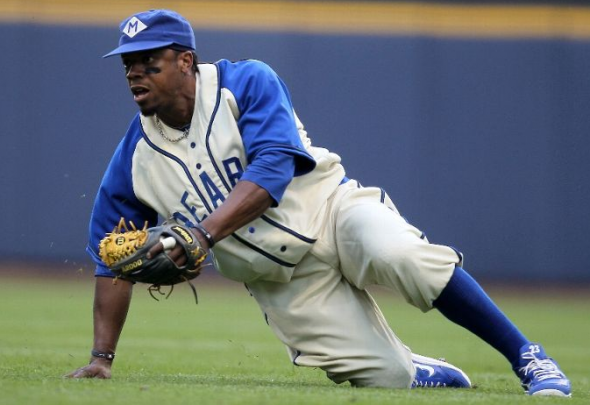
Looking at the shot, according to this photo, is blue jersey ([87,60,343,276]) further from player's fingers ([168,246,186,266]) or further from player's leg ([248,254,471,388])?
player's fingers ([168,246,186,266])

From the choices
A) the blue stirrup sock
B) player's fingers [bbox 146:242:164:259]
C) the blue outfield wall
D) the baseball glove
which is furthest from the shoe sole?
the blue outfield wall

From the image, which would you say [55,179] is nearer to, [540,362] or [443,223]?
[443,223]

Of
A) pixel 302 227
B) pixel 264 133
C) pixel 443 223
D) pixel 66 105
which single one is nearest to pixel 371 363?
pixel 302 227

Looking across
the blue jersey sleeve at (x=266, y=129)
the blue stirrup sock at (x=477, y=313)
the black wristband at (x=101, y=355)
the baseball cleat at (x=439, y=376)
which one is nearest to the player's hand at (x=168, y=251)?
the blue jersey sleeve at (x=266, y=129)

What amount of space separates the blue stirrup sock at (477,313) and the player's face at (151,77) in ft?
3.75

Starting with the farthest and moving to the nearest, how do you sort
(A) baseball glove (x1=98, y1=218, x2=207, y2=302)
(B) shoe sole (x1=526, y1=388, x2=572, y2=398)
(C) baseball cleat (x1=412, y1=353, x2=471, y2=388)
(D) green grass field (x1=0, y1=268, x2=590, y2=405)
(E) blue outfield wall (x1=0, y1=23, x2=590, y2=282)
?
Answer: (E) blue outfield wall (x1=0, y1=23, x2=590, y2=282)
(C) baseball cleat (x1=412, y1=353, x2=471, y2=388)
(B) shoe sole (x1=526, y1=388, x2=572, y2=398)
(A) baseball glove (x1=98, y1=218, x2=207, y2=302)
(D) green grass field (x1=0, y1=268, x2=590, y2=405)

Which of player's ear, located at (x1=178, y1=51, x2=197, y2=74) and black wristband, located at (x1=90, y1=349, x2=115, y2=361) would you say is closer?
player's ear, located at (x1=178, y1=51, x2=197, y2=74)

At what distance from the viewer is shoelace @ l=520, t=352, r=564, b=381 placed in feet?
12.0

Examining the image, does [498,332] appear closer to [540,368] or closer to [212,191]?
[540,368]

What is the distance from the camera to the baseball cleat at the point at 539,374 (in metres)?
3.61

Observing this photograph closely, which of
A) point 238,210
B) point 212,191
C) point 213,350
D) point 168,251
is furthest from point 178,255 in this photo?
point 213,350

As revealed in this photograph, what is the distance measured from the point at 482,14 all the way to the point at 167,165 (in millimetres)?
8241

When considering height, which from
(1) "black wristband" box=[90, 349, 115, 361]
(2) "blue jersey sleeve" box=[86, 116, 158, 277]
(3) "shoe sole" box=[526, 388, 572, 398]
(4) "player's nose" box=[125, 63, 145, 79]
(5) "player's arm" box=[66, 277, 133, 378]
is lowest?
(1) "black wristband" box=[90, 349, 115, 361]

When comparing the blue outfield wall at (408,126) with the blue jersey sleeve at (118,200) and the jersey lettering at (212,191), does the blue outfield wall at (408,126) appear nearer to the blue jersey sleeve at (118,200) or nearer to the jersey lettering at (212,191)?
the blue jersey sleeve at (118,200)
